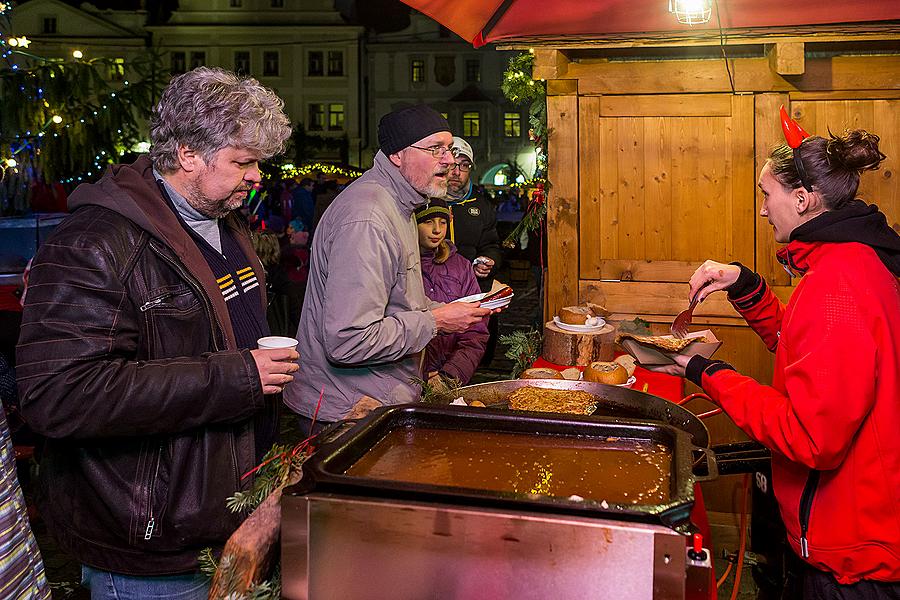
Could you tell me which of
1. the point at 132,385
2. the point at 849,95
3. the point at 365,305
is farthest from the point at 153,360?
the point at 849,95

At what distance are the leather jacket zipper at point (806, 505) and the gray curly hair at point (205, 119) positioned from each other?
→ 6.89 ft

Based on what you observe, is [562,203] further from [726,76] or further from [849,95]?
[849,95]

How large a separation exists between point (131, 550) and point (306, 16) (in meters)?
61.7

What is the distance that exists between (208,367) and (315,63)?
61959 millimetres

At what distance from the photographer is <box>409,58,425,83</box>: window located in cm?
6328

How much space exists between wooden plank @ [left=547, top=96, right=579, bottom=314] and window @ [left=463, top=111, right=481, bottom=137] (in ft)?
194

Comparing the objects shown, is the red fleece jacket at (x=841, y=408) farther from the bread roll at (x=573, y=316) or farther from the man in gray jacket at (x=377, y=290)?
the bread roll at (x=573, y=316)

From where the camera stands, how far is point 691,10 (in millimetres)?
4613

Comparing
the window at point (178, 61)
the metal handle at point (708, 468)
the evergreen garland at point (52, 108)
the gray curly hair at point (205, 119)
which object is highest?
the window at point (178, 61)

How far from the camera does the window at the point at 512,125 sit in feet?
212

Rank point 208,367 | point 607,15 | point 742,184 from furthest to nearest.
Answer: point 742,184 < point 607,15 < point 208,367

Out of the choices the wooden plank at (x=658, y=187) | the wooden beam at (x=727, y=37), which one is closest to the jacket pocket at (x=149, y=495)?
the wooden beam at (x=727, y=37)

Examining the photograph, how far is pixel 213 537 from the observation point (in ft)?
8.07

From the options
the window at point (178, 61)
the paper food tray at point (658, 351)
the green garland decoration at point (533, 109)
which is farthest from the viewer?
the window at point (178, 61)
